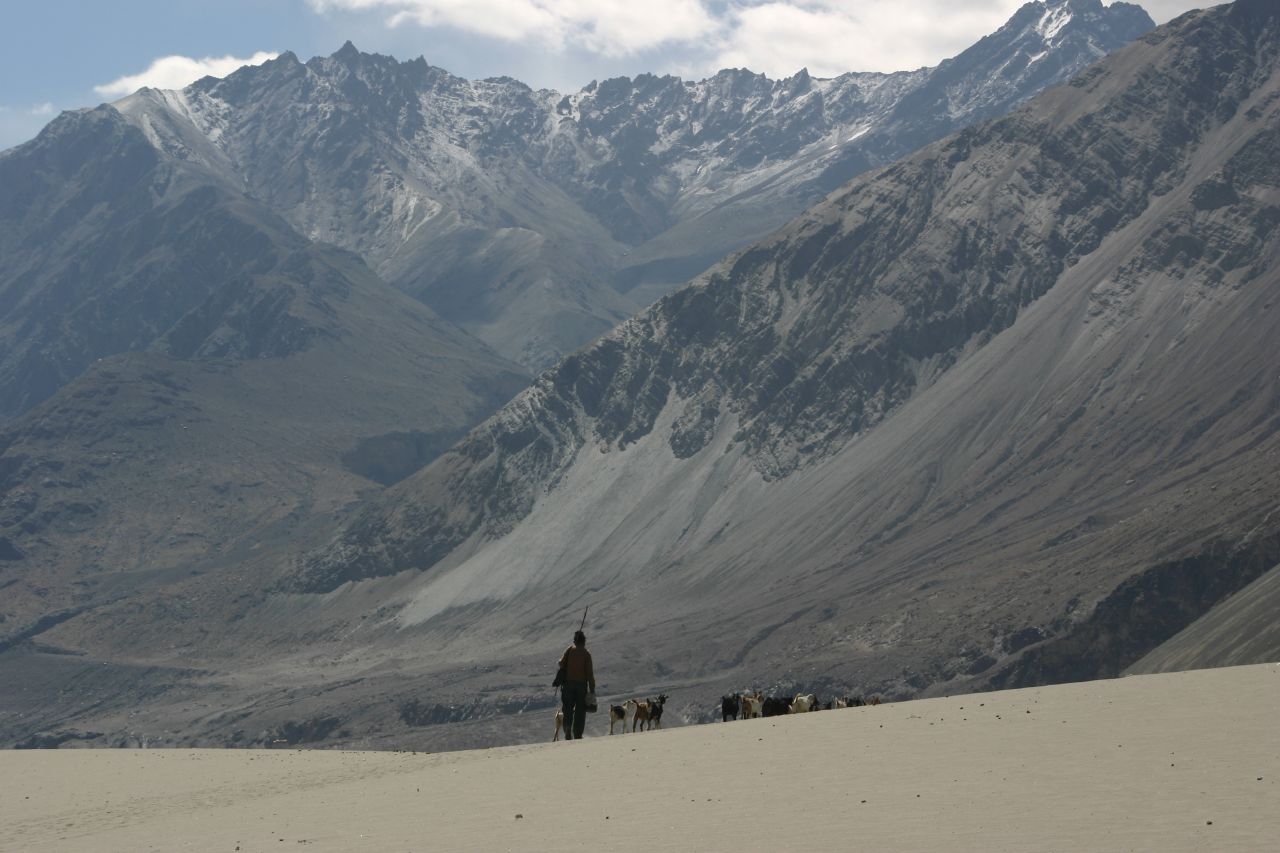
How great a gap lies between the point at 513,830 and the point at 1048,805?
8.60 m

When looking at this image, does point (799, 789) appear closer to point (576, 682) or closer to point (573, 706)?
point (576, 682)

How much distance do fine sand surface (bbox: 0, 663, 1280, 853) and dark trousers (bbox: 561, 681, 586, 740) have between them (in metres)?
1.87

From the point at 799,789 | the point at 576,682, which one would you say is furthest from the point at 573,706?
the point at 799,789

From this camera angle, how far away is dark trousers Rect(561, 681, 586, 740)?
43.7 meters

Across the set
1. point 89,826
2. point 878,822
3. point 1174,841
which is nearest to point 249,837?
point 89,826

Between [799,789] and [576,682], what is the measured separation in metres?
14.3

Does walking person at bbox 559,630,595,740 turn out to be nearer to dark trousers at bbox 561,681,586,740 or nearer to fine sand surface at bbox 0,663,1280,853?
dark trousers at bbox 561,681,586,740

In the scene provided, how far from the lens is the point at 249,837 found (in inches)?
1188

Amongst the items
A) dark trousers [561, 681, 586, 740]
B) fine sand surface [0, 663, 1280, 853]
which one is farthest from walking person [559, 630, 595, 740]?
fine sand surface [0, 663, 1280, 853]

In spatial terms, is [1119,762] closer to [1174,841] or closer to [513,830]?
[1174,841]

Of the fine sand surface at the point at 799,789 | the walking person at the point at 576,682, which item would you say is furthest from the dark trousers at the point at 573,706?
the fine sand surface at the point at 799,789

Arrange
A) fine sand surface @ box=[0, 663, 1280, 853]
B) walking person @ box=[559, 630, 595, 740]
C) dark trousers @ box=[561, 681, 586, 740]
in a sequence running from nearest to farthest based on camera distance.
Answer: fine sand surface @ box=[0, 663, 1280, 853] < walking person @ box=[559, 630, 595, 740] < dark trousers @ box=[561, 681, 586, 740]

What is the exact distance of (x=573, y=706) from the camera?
145 feet

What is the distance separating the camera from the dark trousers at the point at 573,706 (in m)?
43.7
